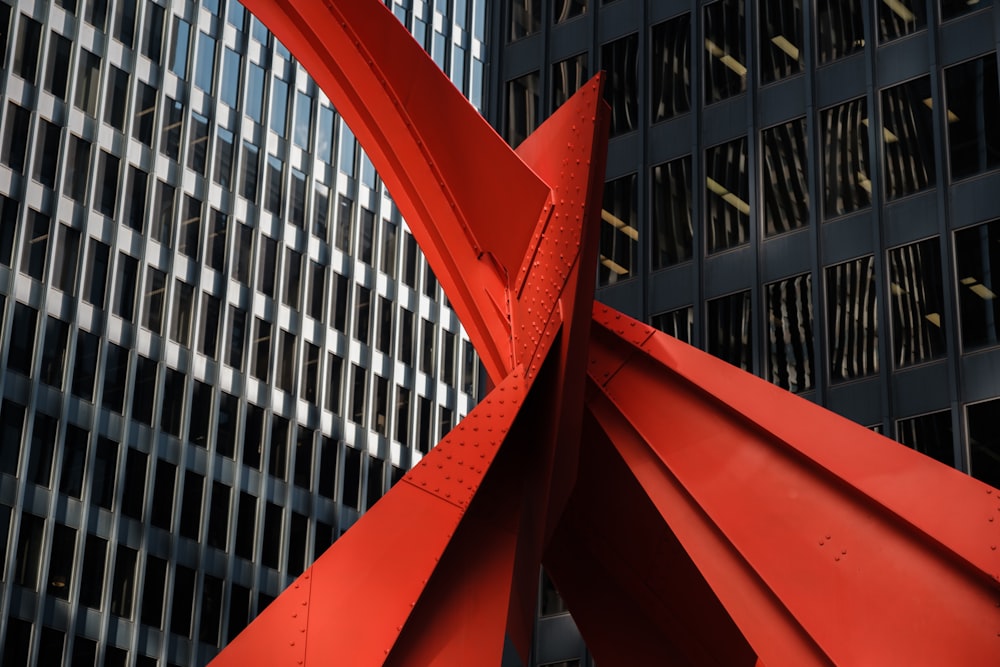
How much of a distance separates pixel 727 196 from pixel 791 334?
372 cm

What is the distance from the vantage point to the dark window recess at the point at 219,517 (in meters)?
57.5

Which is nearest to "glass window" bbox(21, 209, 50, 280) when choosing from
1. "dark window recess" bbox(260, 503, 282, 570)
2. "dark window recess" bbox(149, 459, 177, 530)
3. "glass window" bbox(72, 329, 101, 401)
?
"glass window" bbox(72, 329, 101, 401)

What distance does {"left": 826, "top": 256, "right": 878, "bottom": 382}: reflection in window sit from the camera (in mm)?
30000

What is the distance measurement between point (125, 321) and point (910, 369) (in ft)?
111

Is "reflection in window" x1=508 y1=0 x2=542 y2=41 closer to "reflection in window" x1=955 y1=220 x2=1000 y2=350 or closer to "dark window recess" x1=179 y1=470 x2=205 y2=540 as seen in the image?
"reflection in window" x1=955 y1=220 x2=1000 y2=350

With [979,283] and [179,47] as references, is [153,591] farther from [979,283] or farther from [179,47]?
[979,283]

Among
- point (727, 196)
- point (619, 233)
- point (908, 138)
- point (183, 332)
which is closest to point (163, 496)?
point (183, 332)

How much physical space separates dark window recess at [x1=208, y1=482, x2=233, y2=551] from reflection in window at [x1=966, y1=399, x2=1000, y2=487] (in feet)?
115

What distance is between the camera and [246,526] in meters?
59.0

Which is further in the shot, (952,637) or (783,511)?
(783,511)

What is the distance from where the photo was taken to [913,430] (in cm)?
2872

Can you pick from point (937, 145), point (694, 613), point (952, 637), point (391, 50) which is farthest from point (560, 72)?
point (952, 637)

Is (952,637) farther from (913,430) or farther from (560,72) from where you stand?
(560,72)

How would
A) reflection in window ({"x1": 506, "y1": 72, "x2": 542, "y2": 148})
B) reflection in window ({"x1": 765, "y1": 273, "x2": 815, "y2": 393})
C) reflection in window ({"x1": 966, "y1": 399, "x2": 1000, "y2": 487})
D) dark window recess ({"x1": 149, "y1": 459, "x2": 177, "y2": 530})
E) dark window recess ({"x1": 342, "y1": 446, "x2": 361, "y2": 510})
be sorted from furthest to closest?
1. dark window recess ({"x1": 342, "y1": 446, "x2": 361, "y2": 510})
2. dark window recess ({"x1": 149, "y1": 459, "x2": 177, "y2": 530})
3. reflection in window ({"x1": 506, "y1": 72, "x2": 542, "y2": 148})
4. reflection in window ({"x1": 765, "y1": 273, "x2": 815, "y2": 393})
5. reflection in window ({"x1": 966, "y1": 399, "x2": 1000, "y2": 487})
